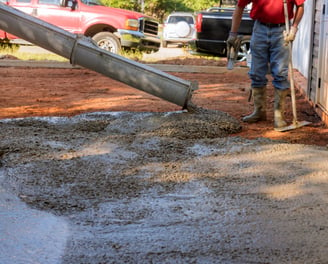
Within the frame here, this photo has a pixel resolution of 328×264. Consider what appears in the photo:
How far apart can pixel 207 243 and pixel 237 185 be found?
1.31 metres

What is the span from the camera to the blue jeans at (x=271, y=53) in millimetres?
7957

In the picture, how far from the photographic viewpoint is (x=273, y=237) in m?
4.18

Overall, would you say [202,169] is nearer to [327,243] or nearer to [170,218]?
[170,218]

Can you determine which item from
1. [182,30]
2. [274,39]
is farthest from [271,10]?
[182,30]

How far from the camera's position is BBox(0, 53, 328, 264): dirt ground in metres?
4.02

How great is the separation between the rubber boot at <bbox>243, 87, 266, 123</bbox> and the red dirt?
0.10 meters

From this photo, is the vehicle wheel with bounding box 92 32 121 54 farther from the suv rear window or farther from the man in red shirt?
the suv rear window

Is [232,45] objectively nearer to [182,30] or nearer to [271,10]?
[271,10]

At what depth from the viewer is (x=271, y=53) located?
8109 millimetres

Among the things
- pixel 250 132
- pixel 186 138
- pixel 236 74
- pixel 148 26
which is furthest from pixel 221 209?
pixel 148 26

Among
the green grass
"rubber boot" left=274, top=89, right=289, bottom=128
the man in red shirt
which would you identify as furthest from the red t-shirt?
the green grass

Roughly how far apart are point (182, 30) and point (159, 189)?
1086 inches

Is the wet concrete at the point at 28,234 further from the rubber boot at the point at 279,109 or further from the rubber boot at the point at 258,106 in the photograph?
the rubber boot at the point at 258,106

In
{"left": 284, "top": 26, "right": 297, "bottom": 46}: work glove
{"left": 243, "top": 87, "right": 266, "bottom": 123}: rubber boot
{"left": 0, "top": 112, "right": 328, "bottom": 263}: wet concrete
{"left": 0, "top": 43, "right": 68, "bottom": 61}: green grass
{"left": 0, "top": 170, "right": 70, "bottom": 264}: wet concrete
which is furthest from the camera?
{"left": 0, "top": 43, "right": 68, "bottom": 61}: green grass
